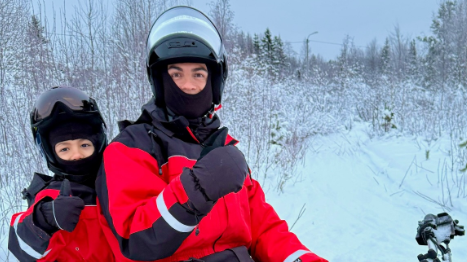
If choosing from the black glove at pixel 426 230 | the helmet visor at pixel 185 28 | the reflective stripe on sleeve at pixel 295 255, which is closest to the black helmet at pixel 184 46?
the helmet visor at pixel 185 28

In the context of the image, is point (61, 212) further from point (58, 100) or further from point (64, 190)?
point (58, 100)

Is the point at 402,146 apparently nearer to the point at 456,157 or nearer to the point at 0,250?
the point at 456,157

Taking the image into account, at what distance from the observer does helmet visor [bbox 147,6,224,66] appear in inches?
63.2

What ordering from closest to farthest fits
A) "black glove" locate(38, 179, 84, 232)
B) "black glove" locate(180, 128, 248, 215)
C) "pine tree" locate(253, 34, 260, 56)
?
"black glove" locate(180, 128, 248, 215) → "black glove" locate(38, 179, 84, 232) → "pine tree" locate(253, 34, 260, 56)

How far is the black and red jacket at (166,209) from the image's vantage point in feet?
3.80

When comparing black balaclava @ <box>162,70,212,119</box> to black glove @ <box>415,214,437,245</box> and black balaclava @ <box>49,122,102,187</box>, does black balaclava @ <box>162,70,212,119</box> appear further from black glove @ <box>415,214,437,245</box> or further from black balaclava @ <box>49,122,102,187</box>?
black glove @ <box>415,214,437,245</box>

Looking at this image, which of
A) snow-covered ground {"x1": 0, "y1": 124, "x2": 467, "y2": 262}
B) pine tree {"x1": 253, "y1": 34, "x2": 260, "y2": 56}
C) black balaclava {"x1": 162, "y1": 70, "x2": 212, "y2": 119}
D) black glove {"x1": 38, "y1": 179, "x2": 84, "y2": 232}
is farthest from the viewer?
pine tree {"x1": 253, "y1": 34, "x2": 260, "y2": 56}

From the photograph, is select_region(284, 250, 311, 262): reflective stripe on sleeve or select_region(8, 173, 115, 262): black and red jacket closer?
select_region(8, 173, 115, 262): black and red jacket

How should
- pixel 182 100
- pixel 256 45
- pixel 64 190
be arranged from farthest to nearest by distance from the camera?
pixel 256 45 < pixel 182 100 < pixel 64 190

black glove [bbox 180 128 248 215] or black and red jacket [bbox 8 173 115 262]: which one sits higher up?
black glove [bbox 180 128 248 215]

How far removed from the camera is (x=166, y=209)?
1.13m

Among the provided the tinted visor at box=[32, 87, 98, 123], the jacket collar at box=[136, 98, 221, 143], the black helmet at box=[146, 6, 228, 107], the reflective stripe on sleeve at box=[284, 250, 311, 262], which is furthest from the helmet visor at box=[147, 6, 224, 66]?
the reflective stripe on sleeve at box=[284, 250, 311, 262]

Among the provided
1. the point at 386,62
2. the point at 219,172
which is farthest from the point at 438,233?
the point at 386,62

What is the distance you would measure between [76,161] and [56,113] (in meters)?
0.26
